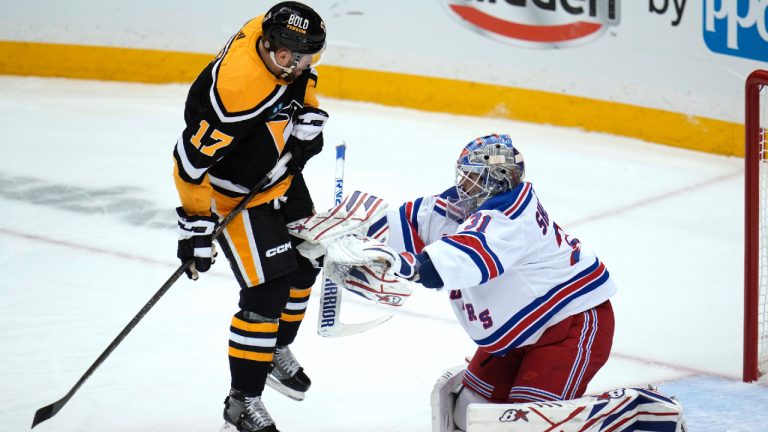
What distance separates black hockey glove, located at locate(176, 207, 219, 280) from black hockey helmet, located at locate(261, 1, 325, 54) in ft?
1.49

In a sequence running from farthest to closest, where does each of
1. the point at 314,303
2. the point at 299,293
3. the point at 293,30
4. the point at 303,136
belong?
the point at 314,303 < the point at 299,293 < the point at 303,136 < the point at 293,30

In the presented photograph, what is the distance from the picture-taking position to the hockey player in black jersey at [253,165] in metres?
2.73

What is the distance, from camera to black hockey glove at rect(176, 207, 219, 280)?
2.76 m

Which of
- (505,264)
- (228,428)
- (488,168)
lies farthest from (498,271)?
(228,428)

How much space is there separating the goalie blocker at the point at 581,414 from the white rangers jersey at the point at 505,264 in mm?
189

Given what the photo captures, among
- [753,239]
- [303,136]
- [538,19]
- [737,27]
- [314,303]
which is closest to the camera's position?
[303,136]

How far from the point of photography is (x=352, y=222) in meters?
2.72

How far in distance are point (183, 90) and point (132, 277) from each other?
9.33 ft

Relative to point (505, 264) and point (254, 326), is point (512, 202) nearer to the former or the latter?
point (505, 264)

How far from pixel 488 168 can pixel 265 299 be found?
2.28 ft

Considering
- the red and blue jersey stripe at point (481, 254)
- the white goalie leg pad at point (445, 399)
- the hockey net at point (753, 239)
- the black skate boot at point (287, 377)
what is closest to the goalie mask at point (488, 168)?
the red and blue jersey stripe at point (481, 254)

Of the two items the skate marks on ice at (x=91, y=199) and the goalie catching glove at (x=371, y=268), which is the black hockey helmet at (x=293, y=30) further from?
the skate marks on ice at (x=91, y=199)

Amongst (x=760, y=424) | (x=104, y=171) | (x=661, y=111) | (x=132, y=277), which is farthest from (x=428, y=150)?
(x=760, y=424)

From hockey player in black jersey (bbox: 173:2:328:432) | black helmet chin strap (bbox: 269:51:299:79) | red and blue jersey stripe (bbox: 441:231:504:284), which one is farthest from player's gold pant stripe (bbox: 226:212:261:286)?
red and blue jersey stripe (bbox: 441:231:504:284)
